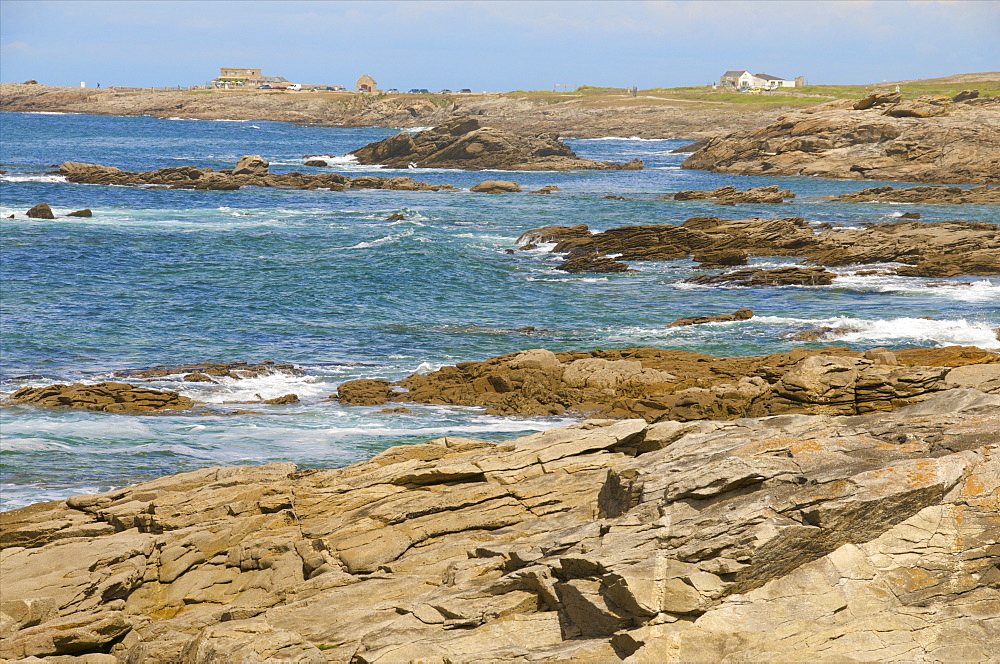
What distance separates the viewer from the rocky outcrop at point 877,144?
8469 cm

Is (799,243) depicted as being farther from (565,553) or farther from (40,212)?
(40,212)

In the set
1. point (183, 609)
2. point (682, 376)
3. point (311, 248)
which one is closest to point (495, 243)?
point (311, 248)

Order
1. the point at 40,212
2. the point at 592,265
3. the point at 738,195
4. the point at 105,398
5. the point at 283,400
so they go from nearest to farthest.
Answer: the point at 105,398 → the point at 283,400 → the point at 592,265 → the point at 40,212 → the point at 738,195

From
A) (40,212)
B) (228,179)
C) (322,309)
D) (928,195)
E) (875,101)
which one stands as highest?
(875,101)

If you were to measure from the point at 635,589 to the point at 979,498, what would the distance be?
11.3ft

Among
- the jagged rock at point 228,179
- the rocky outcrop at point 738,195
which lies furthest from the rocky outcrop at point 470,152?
the rocky outcrop at point 738,195

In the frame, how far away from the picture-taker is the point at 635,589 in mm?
7980

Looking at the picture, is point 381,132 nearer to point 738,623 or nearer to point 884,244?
point 884,244

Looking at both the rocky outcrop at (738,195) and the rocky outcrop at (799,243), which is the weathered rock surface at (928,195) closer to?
the rocky outcrop at (738,195)

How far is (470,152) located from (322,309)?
73.9 metres

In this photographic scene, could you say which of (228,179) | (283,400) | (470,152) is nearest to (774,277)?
(283,400)

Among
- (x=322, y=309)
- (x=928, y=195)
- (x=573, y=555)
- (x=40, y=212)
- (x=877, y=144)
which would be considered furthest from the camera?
(x=877, y=144)

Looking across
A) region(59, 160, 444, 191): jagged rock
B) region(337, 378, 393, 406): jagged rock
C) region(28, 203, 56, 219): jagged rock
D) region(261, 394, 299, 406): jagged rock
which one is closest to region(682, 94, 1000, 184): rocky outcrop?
region(59, 160, 444, 191): jagged rock

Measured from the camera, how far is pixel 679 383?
75.7 ft
